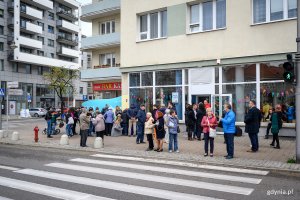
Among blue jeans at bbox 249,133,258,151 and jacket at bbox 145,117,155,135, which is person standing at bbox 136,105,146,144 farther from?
blue jeans at bbox 249,133,258,151

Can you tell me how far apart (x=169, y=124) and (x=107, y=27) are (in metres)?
18.3

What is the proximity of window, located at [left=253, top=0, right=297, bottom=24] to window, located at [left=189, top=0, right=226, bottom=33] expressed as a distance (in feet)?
5.75

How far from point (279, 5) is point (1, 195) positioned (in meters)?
14.6

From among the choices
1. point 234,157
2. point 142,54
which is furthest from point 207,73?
point 234,157

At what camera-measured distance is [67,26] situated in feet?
206

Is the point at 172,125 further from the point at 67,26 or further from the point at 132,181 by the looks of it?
the point at 67,26

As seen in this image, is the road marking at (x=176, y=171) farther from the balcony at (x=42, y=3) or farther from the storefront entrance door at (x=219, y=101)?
the balcony at (x=42, y=3)

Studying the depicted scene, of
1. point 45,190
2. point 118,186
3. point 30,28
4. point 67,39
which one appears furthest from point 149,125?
point 67,39

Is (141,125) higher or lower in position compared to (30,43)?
lower

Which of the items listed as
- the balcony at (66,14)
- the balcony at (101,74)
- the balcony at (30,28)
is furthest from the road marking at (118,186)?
the balcony at (66,14)

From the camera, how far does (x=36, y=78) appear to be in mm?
55500

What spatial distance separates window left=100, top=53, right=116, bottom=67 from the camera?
27156 mm

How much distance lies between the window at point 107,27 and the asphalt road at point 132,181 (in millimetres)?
18577

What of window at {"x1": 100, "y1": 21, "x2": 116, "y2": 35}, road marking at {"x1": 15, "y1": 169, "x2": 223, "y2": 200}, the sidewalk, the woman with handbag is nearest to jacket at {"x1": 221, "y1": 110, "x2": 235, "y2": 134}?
the woman with handbag
